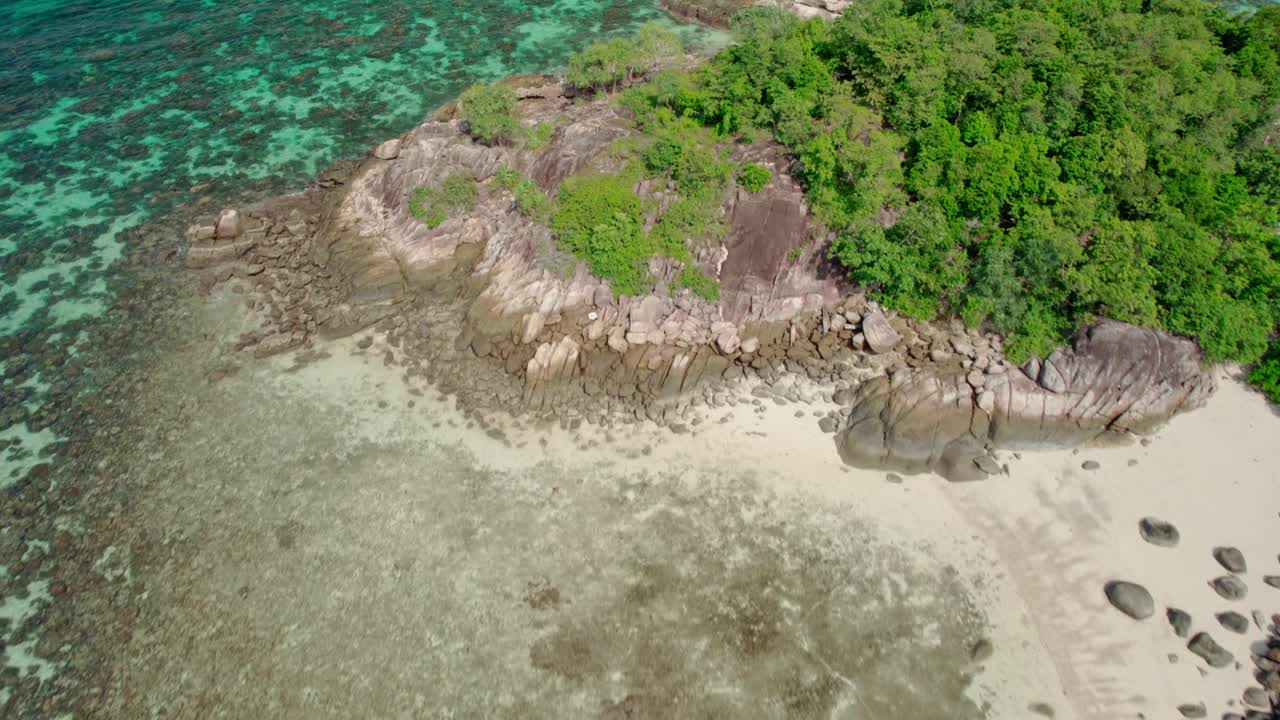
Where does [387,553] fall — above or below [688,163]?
below

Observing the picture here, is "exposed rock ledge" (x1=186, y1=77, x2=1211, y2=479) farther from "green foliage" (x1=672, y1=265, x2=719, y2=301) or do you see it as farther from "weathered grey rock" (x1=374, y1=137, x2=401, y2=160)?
"weathered grey rock" (x1=374, y1=137, x2=401, y2=160)

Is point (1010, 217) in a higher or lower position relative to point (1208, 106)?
lower

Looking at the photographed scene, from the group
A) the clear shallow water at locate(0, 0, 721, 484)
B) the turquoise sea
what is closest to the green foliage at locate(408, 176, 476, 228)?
the turquoise sea

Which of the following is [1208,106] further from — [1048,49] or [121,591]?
[121,591]

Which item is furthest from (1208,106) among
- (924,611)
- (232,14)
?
(232,14)

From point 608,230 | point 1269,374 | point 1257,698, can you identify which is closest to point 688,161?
point 608,230

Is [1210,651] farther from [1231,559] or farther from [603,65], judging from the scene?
[603,65]
